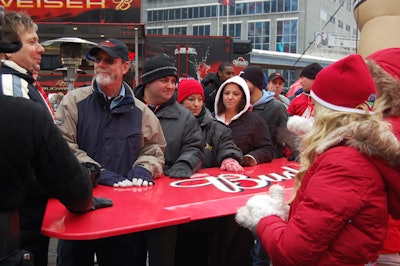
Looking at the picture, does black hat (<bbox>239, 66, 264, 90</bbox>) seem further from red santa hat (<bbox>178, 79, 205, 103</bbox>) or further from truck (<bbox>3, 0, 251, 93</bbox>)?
truck (<bbox>3, 0, 251, 93</bbox>)

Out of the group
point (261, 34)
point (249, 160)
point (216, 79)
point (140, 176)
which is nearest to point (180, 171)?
point (140, 176)

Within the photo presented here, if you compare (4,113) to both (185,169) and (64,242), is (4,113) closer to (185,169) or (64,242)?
(64,242)

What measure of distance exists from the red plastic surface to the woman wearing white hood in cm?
51

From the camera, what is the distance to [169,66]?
3596 mm

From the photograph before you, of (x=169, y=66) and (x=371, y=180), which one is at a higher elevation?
(x=169, y=66)

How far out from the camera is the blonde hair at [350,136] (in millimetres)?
1549

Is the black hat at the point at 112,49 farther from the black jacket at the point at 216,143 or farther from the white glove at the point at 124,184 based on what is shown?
the black jacket at the point at 216,143

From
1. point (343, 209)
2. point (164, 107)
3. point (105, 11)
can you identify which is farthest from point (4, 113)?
point (105, 11)

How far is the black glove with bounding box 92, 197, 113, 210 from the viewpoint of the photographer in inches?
87.3

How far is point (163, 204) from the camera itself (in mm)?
2385

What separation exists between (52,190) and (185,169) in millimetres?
1412

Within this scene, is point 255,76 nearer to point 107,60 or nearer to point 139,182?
point 107,60

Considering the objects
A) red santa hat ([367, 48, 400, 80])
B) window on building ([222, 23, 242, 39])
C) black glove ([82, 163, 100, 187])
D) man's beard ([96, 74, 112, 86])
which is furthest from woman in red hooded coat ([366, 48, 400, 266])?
window on building ([222, 23, 242, 39])

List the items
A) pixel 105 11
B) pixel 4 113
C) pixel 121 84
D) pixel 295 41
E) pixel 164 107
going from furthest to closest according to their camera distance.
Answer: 1. pixel 295 41
2. pixel 105 11
3. pixel 164 107
4. pixel 121 84
5. pixel 4 113
